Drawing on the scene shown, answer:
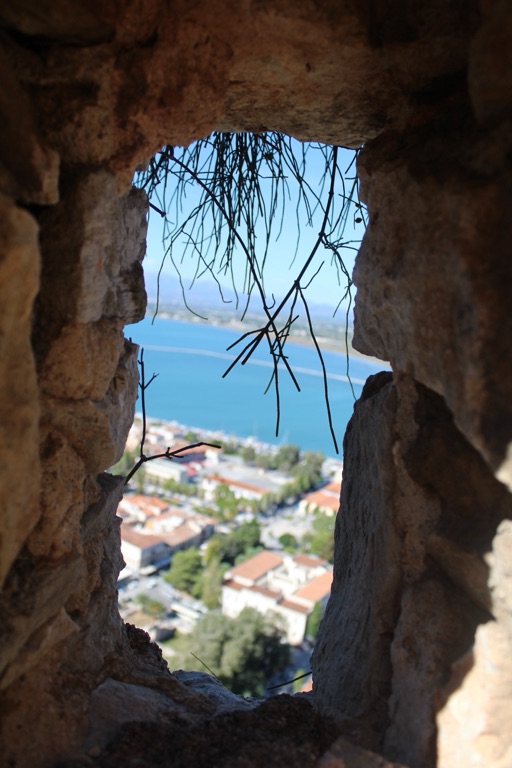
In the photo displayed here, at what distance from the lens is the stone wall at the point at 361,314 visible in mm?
847

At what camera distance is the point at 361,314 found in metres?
1.22

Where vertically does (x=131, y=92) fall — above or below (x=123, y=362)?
above

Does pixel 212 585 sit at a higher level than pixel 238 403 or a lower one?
lower

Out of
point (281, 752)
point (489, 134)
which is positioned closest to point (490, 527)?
point (281, 752)

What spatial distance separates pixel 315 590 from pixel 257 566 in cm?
191

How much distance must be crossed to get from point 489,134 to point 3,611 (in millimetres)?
928

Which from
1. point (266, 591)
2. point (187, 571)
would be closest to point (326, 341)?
point (266, 591)

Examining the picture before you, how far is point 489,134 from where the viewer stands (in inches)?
35.3

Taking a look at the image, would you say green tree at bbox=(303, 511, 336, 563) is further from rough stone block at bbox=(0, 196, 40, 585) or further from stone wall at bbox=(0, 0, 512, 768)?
rough stone block at bbox=(0, 196, 40, 585)

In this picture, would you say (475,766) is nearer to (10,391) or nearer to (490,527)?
(490,527)

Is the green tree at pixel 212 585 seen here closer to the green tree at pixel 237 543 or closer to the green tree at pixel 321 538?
the green tree at pixel 237 543

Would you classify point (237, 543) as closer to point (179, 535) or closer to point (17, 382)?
point (179, 535)

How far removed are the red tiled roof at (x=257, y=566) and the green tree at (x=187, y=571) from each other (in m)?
0.89

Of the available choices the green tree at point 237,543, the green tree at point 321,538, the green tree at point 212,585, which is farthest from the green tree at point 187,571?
the green tree at point 321,538
